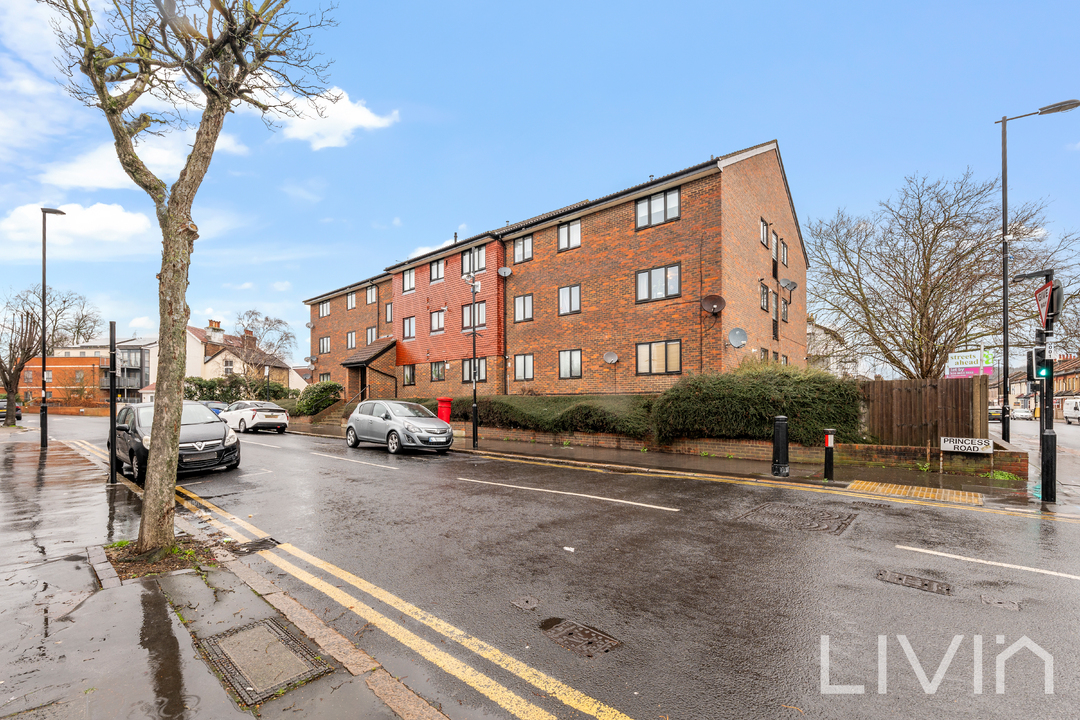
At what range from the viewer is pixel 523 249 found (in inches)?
968

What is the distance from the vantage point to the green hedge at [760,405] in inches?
506

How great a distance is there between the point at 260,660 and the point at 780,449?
10.4 m

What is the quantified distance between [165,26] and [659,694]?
854 cm

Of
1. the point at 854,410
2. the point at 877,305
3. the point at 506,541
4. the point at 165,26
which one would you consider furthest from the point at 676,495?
the point at 877,305

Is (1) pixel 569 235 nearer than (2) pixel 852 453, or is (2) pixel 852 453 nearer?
(2) pixel 852 453

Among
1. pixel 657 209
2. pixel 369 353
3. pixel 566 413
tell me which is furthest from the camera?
pixel 369 353

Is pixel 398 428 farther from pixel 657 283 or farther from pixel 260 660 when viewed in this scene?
pixel 260 660

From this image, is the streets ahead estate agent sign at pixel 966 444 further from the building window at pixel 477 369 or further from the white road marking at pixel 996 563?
the building window at pixel 477 369

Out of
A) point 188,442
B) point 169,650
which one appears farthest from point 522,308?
point 169,650

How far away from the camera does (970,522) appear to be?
6949 mm

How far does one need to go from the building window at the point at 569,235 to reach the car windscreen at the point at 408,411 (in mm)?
10319

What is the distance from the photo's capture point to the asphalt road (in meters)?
2.98

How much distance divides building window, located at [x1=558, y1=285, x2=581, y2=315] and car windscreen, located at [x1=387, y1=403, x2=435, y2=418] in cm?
863

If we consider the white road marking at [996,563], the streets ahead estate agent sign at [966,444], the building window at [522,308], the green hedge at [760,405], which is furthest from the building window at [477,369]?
the white road marking at [996,563]
